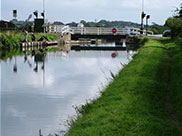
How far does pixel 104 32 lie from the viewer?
5438 centimetres

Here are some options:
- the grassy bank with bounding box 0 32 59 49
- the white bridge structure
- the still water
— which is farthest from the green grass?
the white bridge structure

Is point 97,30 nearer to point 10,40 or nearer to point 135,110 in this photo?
point 10,40

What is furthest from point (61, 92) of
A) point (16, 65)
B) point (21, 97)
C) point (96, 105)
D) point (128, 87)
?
point (16, 65)

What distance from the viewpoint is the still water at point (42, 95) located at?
30.4 ft

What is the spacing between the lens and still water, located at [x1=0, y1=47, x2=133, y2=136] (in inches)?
365

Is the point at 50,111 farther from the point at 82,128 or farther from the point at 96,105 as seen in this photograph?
the point at 82,128

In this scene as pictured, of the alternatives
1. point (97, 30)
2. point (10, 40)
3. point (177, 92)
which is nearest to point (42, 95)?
point (177, 92)

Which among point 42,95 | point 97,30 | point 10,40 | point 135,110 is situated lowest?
point 42,95

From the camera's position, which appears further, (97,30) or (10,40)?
(97,30)

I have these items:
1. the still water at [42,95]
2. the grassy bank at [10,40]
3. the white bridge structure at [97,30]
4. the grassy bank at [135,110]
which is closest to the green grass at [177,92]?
the grassy bank at [135,110]

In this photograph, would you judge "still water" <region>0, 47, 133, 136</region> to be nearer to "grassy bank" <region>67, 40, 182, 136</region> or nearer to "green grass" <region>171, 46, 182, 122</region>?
"grassy bank" <region>67, 40, 182, 136</region>

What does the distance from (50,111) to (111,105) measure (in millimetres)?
1908

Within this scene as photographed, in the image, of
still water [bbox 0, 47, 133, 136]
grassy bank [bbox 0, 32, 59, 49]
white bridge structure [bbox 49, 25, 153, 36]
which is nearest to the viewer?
still water [bbox 0, 47, 133, 136]

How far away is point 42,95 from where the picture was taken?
1318cm
